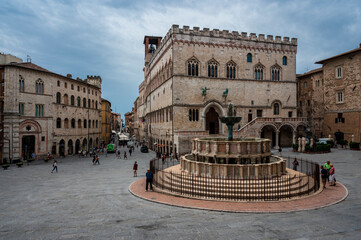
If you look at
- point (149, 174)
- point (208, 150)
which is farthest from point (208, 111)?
point (149, 174)

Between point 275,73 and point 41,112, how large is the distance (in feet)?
125

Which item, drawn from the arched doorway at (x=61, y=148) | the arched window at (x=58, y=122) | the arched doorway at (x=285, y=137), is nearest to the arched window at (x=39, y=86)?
the arched window at (x=58, y=122)

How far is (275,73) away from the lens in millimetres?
40875

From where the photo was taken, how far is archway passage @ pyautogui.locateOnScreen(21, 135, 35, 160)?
33188 mm

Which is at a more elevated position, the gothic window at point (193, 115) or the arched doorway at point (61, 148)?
the gothic window at point (193, 115)

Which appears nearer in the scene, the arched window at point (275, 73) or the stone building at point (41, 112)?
the stone building at point (41, 112)

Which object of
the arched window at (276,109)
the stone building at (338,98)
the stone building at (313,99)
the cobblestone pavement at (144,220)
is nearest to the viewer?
the cobblestone pavement at (144,220)

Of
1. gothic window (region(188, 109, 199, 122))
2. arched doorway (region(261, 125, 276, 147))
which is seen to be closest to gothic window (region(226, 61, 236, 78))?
gothic window (region(188, 109, 199, 122))

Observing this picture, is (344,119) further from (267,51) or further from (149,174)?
(149,174)

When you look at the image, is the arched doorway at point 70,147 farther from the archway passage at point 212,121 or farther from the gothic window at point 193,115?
the archway passage at point 212,121

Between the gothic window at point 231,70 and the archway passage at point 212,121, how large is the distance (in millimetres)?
6197

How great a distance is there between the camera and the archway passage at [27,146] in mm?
33188

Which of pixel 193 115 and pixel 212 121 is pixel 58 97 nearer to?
pixel 193 115

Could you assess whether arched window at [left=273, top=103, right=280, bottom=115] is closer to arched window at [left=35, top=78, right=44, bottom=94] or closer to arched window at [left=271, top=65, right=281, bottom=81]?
arched window at [left=271, top=65, right=281, bottom=81]
